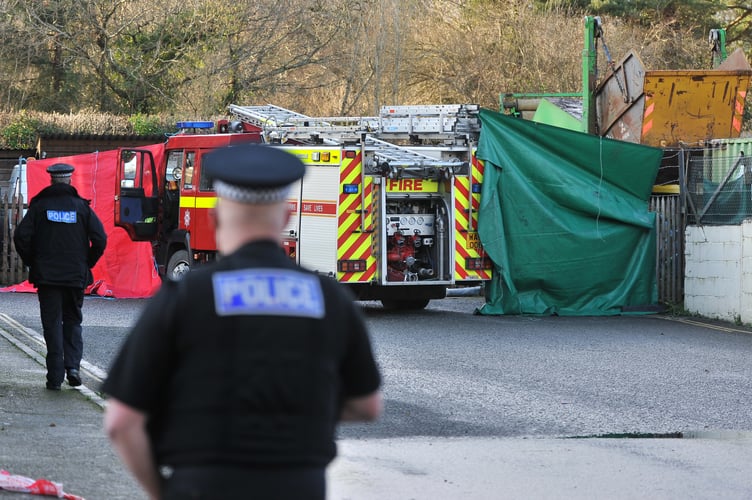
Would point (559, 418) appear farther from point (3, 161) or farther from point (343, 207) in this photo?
point (3, 161)

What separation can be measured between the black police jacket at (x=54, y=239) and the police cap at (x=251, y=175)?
6.84 meters

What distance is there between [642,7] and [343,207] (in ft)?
72.8

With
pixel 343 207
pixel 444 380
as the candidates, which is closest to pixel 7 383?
pixel 444 380

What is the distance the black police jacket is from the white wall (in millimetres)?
9522

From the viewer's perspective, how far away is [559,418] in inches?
349

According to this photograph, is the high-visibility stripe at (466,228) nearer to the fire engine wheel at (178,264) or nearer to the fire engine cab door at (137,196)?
the fire engine wheel at (178,264)

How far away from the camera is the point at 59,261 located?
9484 millimetres

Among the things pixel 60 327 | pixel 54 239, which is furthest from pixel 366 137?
pixel 60 327

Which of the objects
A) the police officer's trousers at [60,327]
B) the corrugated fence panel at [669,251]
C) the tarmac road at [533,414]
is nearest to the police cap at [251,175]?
the tarmac road at [533,414]

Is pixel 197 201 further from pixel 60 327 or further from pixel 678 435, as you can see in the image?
pixel 678 435

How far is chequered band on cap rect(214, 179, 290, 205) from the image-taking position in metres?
2.85

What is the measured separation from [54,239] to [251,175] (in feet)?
23.1

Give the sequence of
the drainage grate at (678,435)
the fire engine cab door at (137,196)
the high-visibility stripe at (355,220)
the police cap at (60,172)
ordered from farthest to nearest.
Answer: the fire engine cab door at (137,196) < the high-visibility stripe at (355,220) < the police cap at (60,172) < the drainage grate at (678,435)

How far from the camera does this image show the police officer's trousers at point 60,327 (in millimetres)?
9438
